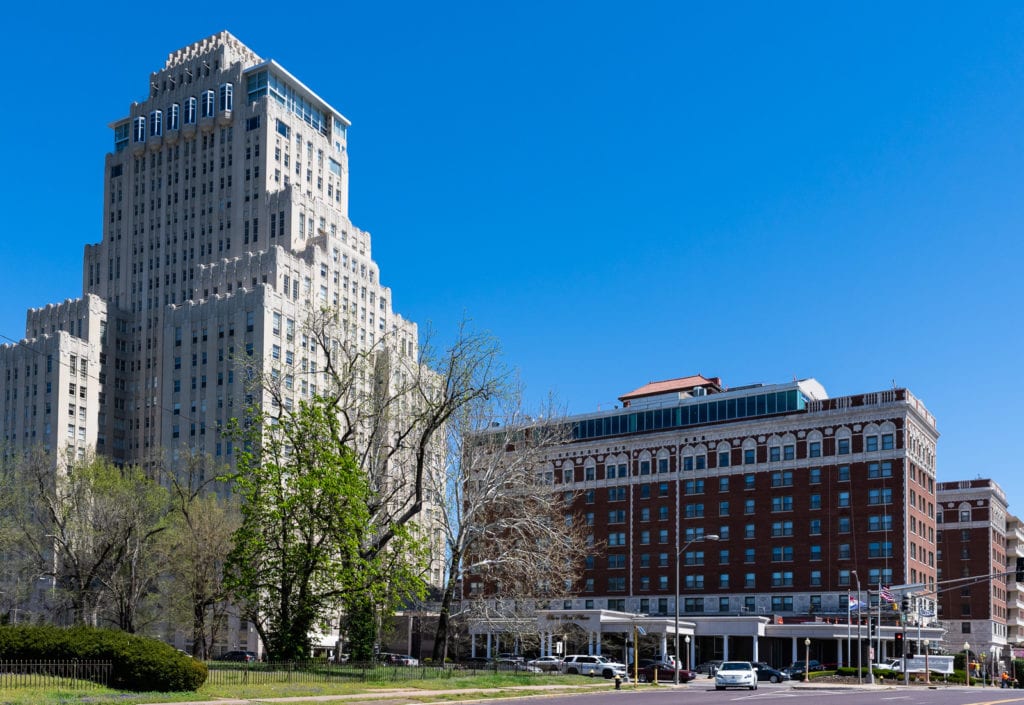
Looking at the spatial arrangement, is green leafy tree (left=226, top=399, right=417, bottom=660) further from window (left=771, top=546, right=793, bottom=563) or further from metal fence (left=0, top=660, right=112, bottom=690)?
window (left=771, top=546, right=793, bottom=563)

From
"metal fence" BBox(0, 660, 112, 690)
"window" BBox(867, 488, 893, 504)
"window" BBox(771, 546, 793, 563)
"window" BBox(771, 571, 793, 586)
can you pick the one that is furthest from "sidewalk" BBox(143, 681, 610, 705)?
"window" BBox(771, 546, 793, 563)

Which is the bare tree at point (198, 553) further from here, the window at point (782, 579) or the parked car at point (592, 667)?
the window at point (782, 579)

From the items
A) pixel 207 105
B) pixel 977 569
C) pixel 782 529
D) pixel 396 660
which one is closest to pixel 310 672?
pixel 396 660

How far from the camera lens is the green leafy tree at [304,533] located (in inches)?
1839

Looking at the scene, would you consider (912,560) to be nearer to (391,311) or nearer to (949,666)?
(949,666)

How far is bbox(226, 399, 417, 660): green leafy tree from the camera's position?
46719mm

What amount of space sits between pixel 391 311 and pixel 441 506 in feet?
332

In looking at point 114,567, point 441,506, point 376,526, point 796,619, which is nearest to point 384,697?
point 376,526

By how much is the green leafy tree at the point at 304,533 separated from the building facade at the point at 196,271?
255 feet

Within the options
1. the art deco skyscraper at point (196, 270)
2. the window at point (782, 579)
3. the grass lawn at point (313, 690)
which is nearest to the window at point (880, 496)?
the window at point (782, 579)

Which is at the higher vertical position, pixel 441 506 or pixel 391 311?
pixel 391 311

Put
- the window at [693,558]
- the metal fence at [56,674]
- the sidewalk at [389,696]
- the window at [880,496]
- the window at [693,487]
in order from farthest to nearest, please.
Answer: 1. the window at [693,487]
2. the window at [693,558]
3. the window at [880,496]
4. the sidewalk at [389,696]
5. the metal fence at [56,674]

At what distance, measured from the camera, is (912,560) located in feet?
334

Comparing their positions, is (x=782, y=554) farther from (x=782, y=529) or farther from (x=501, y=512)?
(x=501, y=512)
